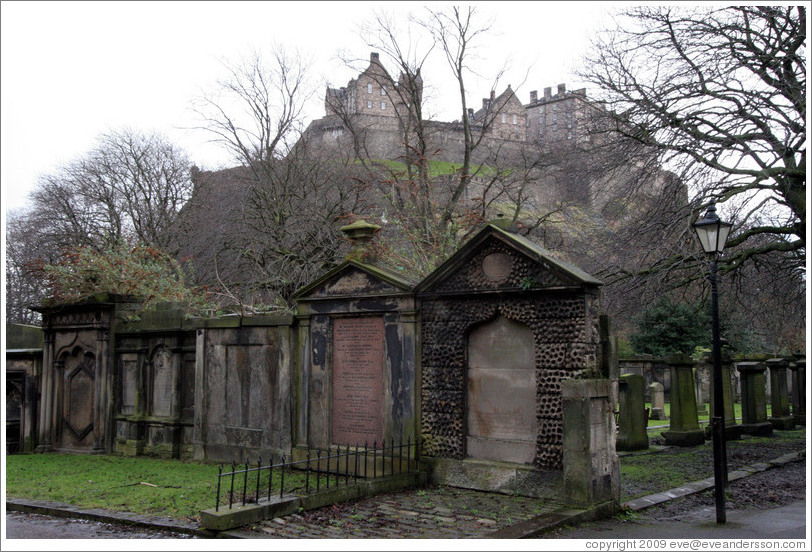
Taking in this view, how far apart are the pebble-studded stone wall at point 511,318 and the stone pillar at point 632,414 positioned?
17.8 feet

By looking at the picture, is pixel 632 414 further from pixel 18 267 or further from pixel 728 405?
pixel 18 267

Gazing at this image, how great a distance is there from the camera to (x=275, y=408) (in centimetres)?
1126

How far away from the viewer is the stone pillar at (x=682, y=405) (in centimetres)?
1510

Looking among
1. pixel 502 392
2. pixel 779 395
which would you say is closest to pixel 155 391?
pixel 502 392

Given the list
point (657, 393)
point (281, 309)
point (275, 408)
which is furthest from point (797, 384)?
point (275, 408)

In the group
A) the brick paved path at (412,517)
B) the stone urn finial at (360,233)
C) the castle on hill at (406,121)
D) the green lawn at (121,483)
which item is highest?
the castle on hill at (406,121)

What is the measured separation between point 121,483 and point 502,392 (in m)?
5.54

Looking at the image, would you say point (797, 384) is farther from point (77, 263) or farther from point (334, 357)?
point (77, 263)

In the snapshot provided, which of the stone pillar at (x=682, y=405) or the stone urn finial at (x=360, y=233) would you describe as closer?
the stone urn finial at (x=360, y=233)

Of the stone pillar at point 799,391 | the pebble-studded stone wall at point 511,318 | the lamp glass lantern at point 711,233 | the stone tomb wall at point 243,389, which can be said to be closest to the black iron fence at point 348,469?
the pebble-studded stone wall at point 511,318

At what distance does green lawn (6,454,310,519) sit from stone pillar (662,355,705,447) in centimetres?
879

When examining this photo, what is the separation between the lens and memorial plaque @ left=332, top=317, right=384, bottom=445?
10219mm

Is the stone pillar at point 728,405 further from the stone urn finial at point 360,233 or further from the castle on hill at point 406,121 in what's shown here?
the stone urn finial at point 360,233

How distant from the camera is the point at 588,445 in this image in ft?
26.0
